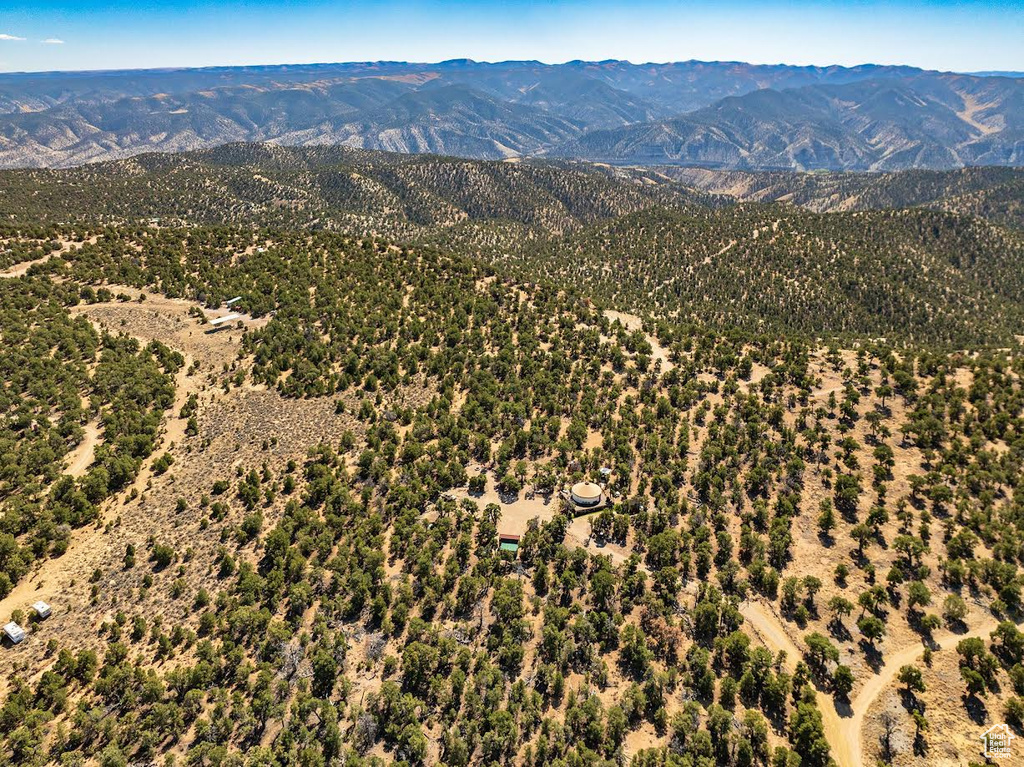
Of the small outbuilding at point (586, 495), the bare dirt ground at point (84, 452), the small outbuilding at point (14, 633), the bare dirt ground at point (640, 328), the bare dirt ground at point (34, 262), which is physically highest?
the bare dirt ground at point (34, 262)

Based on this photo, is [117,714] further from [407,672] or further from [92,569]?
[407,672]

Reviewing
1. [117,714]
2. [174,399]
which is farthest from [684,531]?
[174,399]

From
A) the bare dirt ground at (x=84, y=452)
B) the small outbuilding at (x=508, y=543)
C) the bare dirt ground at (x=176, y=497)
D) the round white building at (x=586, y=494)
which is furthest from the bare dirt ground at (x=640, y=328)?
the bare dirt ground at (x=84, y=452)

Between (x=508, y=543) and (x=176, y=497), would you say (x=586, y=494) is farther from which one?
(x=176, y=497)

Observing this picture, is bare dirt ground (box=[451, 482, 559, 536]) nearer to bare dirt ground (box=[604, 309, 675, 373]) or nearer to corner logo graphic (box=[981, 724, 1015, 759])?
bare dirt ground (box=[604, 309, 675, 373])

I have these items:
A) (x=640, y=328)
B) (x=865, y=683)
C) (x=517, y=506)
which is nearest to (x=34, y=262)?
(x=517, y=506)

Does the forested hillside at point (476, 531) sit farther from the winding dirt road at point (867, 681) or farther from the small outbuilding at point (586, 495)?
the small outbuilding at point (586, 495)
